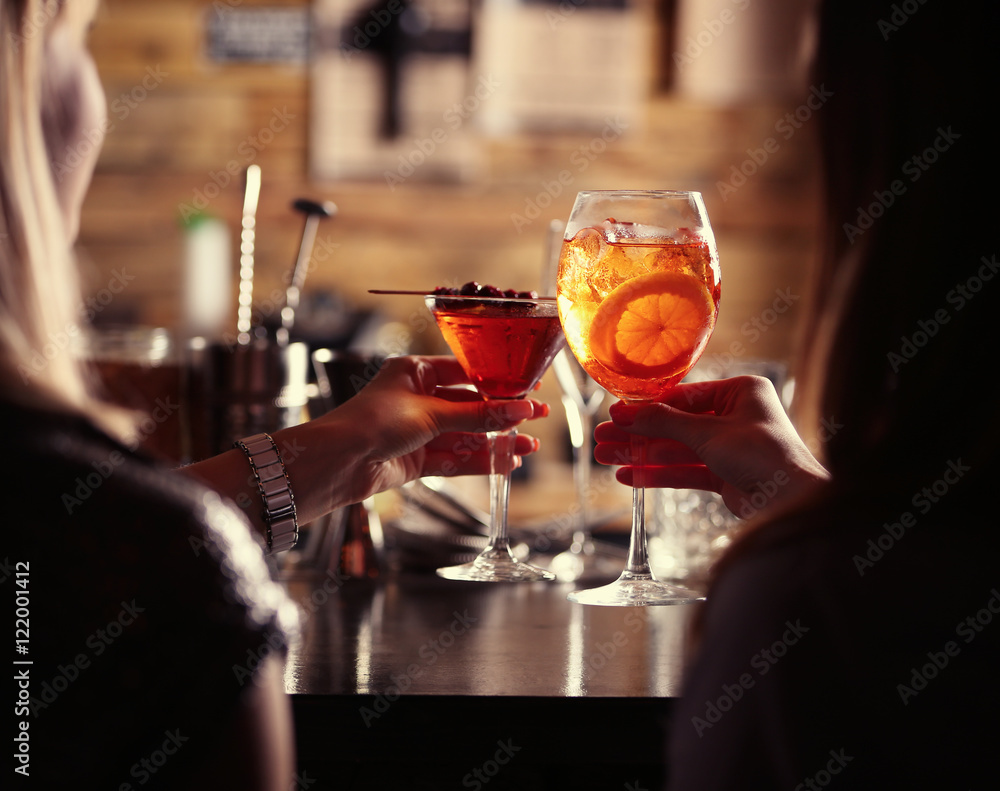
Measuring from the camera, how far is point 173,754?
647 millimetres

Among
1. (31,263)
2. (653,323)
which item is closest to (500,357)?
(653,323)

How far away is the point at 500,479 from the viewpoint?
45.3 inches

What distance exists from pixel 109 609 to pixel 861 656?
449 mm

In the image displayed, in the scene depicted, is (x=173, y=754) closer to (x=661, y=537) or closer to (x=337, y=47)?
(x=661, y=537)

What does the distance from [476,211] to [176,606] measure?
348 centimetres

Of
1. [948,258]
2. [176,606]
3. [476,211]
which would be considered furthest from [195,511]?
[476,211]

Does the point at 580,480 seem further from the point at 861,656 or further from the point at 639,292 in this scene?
the point at 861,656

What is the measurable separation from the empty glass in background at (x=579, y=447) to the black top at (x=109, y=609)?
653mm

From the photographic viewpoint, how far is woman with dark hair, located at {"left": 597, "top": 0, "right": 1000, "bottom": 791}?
621mm

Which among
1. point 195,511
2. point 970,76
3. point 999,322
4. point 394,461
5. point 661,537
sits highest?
point 970,76

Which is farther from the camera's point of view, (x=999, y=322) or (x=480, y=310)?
(x=480, y=310)

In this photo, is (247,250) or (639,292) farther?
(247,250)

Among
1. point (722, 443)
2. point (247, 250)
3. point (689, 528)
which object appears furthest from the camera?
point (247, 250)

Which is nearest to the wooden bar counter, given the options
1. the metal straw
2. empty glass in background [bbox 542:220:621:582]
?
empty glass in background [bbox 542:220:621:582]
